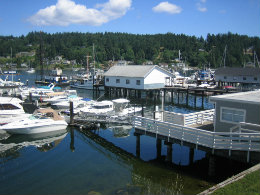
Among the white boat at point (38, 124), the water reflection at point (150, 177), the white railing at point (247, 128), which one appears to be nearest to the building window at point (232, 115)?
the white railing at point (247, 128)

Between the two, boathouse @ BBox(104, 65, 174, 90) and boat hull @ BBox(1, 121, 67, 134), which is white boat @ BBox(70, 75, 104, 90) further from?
boat hull @ BBox(1, 121, 67, 134)

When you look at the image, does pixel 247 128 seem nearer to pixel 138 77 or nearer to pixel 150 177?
pixel 150 177

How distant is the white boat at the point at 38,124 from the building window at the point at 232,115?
56.2 feet

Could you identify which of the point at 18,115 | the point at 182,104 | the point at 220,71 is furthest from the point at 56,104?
the point at 220,71

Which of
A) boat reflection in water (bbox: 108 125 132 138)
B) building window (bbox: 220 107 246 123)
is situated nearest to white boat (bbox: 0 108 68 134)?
boat reflection in water (bbox: 108 125 132 138)

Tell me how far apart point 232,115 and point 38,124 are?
18.7m

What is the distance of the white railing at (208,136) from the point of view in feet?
49.9

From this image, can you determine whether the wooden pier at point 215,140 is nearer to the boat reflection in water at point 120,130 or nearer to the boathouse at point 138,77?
the boat reflection in water at point 120,130

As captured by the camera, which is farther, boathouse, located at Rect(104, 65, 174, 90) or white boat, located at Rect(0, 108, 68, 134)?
boathouse, located at Rect(104, 65, 174, 90)

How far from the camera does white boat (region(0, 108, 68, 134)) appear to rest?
2633 cm

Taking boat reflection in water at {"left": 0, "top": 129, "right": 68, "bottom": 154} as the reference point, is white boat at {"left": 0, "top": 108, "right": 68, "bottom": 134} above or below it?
above

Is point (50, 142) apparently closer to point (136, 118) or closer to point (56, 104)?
point (136, 118)

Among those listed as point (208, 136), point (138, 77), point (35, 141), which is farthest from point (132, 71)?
point (208, 136)

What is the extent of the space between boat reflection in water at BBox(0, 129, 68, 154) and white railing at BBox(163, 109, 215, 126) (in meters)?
11.2
